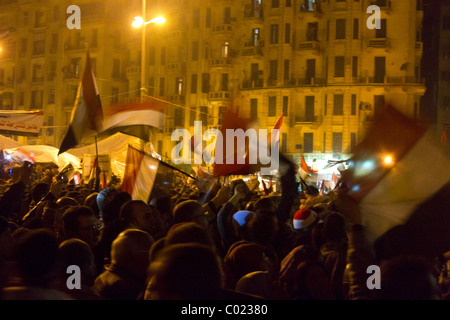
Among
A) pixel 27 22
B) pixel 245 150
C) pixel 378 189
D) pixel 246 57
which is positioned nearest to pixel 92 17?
pixel 27 22

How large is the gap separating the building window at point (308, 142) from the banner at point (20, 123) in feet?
105

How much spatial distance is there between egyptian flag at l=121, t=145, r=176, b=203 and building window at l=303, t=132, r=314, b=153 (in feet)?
123

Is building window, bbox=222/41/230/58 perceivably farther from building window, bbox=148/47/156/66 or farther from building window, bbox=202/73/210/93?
building window, bbox=148/47/156/66

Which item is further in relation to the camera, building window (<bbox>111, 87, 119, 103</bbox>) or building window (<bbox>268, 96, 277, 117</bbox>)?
building window (<bbox>111, 87, 119, 103</bbox>)

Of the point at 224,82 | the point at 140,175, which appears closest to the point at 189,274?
the point at 140,175

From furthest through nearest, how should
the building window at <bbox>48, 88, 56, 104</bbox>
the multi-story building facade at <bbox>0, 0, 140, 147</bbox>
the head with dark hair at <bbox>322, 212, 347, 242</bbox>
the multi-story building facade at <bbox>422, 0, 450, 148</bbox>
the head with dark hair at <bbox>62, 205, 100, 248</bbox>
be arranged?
1. the building window at <bbox>48, 88, 56, 104</bbox>
2. the multi-story building facade at <bbox>0, 0, 140, 147</bbox>
3. the multi-story building facade at <bbox>422, 0, 450, 148</bbox>
4. the head with dark hair at <bbox>62, 205, 100, 248</bbox>
5. the head with dark hair at <bbox>322, 212, 347, 242</bbox>

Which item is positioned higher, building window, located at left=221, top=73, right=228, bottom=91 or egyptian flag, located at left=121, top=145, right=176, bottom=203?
building window, located at left=221, top=73, right=228, bottom=91

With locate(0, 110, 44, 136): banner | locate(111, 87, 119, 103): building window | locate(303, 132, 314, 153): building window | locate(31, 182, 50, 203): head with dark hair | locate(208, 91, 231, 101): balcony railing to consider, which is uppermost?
locate(111, 87, 119, 103): building window

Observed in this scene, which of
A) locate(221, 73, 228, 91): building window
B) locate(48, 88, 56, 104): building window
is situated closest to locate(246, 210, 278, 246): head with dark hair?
locate(221, 73, 228, 91): building window

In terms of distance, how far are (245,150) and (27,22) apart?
5697 centimetres

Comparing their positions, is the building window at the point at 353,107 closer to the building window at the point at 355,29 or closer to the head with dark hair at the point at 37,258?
the building window at the point at 355,29

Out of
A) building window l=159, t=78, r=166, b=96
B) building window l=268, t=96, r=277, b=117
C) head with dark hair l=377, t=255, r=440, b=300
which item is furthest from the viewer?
building window l=159, t=78, r=166, b=96

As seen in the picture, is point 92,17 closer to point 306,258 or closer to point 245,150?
point 245,150

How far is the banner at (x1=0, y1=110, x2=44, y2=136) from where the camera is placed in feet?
45.0
